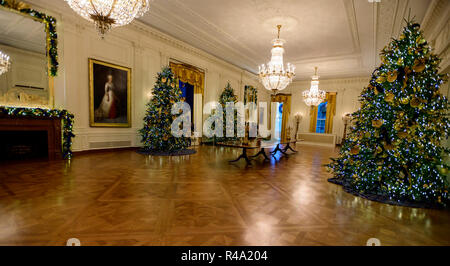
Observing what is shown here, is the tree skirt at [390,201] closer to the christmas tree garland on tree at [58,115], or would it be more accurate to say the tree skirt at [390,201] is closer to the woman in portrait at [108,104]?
the christmas tree garland on tree at [58,115]

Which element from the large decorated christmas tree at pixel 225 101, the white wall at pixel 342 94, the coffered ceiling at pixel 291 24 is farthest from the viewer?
the white wall at pixel 342 94

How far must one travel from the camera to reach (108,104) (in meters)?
5.81

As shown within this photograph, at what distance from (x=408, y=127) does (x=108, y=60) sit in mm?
6979

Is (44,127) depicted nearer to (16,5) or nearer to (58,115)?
(58,115)

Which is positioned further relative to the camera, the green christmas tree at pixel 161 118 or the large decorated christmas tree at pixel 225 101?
the large decorated christmas tree at pixel 225 101

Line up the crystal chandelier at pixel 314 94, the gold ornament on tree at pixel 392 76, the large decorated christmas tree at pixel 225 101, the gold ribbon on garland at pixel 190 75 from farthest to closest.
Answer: the large decorated christmas tree at pixel 225 101 < the crystal chandelier at pixel 314 94 < the gold ribbon on garland at pixel 190 75 < the gold ornament on tree at pixel 392 76

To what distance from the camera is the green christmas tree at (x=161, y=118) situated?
602cm

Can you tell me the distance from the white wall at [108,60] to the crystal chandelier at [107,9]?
9.36 ft

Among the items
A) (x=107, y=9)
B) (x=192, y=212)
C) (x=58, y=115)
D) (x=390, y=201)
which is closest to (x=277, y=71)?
(x=390, y=201)

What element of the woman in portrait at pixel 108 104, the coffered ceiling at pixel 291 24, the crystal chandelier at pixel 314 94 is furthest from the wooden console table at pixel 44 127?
the crystal chandelier at pixel 314 94

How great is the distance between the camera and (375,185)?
115 inches

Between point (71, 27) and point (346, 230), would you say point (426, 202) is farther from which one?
point (71, 27)
